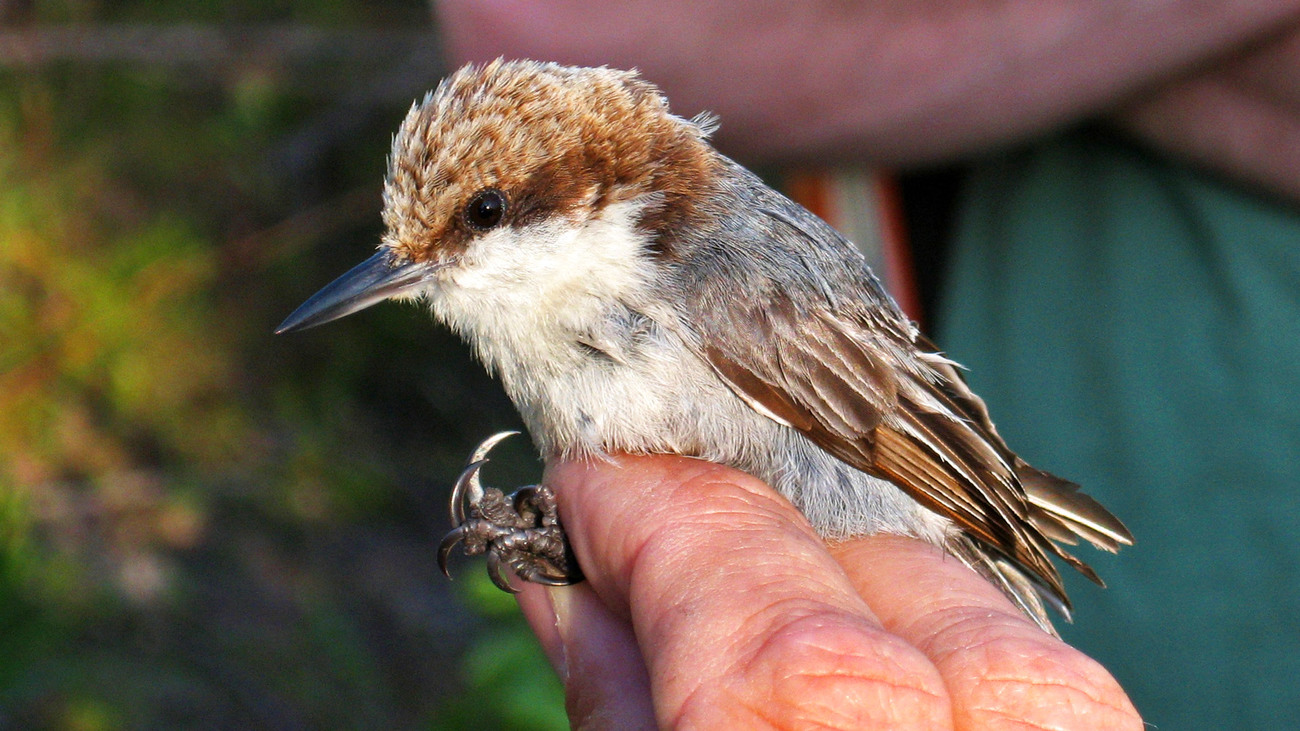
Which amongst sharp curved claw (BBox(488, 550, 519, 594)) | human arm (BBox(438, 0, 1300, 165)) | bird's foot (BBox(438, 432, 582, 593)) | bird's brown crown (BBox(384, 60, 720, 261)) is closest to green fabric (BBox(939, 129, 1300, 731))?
human arm (BBox(438, 0, 1300, 165))

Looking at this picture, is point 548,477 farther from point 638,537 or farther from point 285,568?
point 285,568

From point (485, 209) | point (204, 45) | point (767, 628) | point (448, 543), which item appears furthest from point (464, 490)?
point (204, 45)

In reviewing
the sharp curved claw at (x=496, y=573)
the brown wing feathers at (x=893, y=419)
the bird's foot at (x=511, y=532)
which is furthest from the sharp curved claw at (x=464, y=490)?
the brown wing feathers at (x=893, y=419)

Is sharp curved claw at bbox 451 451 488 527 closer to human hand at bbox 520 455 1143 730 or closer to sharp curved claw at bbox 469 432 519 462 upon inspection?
sharp curved claw at bbox 469 432 519 462

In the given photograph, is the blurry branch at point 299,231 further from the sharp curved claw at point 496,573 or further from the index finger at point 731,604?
the index finger at point 731,604

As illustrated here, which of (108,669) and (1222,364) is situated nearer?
(1222,364)

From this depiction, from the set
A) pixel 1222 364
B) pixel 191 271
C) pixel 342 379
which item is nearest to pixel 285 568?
pixel 342 379
